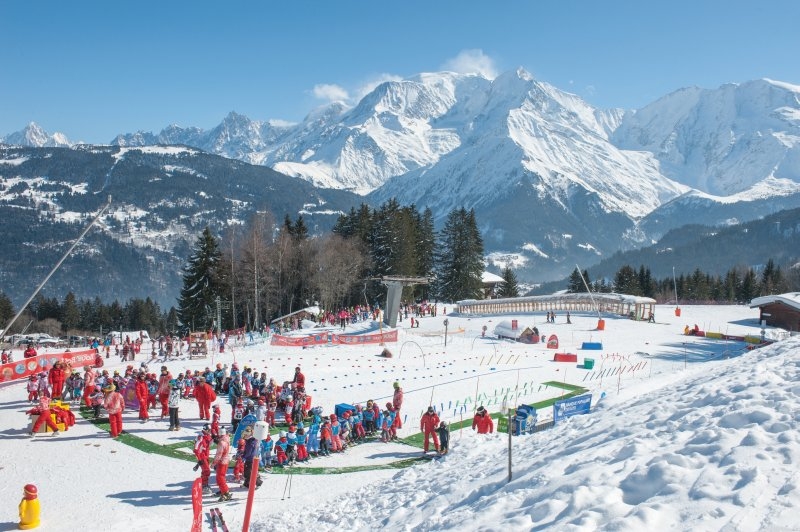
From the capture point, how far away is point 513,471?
1176cm

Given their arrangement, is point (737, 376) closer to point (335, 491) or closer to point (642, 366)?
point (335, 491)

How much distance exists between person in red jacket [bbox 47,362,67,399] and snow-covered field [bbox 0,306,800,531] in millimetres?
998

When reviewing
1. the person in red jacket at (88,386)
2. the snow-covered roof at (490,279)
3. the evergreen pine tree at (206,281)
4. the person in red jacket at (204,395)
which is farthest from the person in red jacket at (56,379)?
the snow-covered roof at (490,279)

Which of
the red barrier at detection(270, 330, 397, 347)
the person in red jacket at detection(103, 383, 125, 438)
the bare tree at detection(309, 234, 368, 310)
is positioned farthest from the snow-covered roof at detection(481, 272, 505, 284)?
the person in red jacket at detection(103, 383, 125, 438)

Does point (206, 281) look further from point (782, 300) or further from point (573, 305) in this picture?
point (782, 300)

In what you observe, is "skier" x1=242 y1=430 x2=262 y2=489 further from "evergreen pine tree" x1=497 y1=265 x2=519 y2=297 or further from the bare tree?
"evergreen pine tree" x1=497 y1=265 x2=519 y2=297

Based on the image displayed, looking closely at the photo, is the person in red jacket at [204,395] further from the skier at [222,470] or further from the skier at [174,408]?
the skier at [222,470]

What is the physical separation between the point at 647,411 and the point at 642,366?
22459mm

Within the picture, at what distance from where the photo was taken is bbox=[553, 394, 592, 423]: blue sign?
19750mm

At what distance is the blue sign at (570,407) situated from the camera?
19750 millimetres

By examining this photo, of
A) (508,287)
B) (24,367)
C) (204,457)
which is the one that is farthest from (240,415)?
(508,287)

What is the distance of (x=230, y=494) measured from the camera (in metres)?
14.0

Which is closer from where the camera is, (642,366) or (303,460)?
(303,460)

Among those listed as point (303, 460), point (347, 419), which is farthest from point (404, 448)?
point (303, 460)
